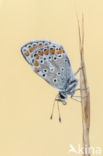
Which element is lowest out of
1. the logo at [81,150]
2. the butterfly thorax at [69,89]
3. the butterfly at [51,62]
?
the logo at [81,150]

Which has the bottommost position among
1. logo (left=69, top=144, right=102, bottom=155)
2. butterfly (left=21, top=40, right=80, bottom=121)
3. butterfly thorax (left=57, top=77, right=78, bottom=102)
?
logo (left=69, top=144, right=102, bottom=155)

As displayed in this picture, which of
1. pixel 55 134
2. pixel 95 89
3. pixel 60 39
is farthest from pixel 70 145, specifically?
pixel 60 39

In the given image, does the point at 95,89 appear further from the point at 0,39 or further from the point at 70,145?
the point at 0,39

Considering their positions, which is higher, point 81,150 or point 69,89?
point 69,89

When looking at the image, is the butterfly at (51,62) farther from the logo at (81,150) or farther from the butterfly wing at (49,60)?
Result: the logo at (81,150)

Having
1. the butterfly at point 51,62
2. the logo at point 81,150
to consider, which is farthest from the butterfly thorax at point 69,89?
the logo at point 81,150

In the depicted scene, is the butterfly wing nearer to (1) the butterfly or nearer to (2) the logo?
(1) the butterfly

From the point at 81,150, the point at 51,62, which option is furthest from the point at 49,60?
the point at 81,150

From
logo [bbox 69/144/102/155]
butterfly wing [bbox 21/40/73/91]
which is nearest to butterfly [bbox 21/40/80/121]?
butterfly wing [bbox 21/40/73/91]

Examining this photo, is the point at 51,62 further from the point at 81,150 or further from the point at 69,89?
the point at 81,150
